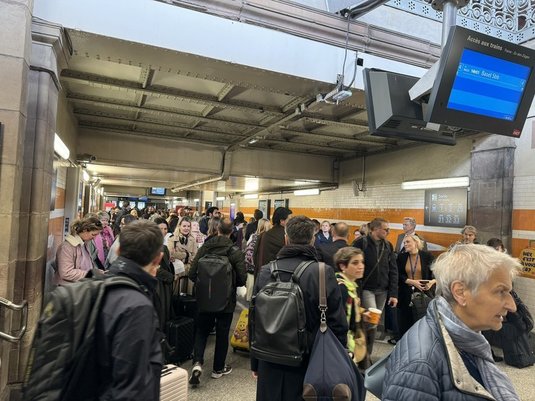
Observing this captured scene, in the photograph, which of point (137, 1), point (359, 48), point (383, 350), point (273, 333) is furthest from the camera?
point (383, 350)

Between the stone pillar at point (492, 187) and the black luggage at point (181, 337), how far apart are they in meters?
4.58

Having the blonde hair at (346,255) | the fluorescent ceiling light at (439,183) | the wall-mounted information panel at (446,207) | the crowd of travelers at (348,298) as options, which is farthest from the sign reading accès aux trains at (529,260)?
the blonde hair at (346,255)

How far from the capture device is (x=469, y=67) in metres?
3.00

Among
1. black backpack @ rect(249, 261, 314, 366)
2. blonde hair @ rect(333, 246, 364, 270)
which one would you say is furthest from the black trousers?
black backpack @ rect(249, 261, 314, 366)

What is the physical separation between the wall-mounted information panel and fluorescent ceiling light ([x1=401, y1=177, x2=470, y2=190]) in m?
0.08

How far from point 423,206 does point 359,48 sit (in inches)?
168

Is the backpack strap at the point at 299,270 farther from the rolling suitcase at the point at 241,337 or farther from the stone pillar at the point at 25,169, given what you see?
the rolling suitcase at the point at 241,337

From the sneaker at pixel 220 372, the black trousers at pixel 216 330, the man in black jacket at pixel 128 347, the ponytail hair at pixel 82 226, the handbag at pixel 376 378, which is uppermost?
the ponytail hair at pixel 82 226

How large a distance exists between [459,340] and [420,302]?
355 centimetres

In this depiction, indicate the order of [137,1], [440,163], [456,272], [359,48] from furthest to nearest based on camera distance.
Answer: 1. [440,163]
2. [359,48]
3. [137,1]
4. [456,272]

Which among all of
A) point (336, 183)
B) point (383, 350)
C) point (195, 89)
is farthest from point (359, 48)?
point (336, 183)

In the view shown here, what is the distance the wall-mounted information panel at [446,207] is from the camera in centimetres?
664

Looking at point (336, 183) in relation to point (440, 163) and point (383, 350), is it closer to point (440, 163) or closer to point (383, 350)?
point (440, 163)

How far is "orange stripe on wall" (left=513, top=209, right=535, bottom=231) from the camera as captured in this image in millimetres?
5422
